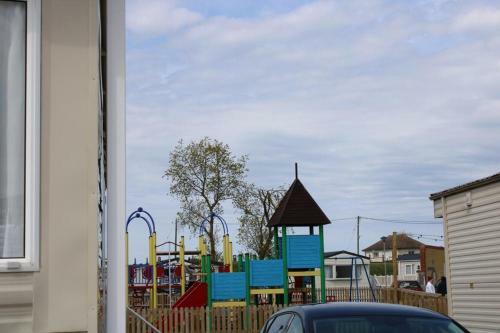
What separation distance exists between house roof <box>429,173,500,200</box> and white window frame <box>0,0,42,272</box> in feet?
41.4

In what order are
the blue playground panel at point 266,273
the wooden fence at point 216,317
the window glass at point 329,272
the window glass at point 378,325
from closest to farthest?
the window glass at point 378,325 → the wooden fence at point 216,317 → the blue playground panel at point 266,273 → the window glass at point 329,272

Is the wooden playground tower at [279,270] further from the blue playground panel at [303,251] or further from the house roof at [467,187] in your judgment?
the house roof at [467,187]

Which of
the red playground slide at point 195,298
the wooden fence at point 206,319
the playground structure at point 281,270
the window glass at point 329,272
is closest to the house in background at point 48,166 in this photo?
the wooden fence at point 206,319

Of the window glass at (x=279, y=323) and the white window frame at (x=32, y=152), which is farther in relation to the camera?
the window glass at (x=279, y=323)

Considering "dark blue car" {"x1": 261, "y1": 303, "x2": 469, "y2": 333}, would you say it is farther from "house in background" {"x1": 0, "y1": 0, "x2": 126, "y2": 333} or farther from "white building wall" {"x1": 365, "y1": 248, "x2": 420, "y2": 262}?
"white building wall" {"x1": 365, "y1": 248, "x2": 420, "y2": 262}

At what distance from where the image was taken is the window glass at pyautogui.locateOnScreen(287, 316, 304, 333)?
22.5ft

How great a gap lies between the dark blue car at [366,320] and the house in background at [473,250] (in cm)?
839

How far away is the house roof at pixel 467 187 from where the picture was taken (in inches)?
588

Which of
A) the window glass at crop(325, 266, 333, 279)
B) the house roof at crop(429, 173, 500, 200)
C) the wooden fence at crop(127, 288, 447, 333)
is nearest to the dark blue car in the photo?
the house roof at crop(429, 173, 500, 200)

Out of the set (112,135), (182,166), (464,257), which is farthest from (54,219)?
(182,166)

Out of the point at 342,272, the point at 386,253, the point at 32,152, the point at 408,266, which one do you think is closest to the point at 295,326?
the point at 32,152

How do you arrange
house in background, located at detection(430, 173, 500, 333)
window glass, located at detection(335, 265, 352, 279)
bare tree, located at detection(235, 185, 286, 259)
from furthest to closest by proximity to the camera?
1. window glass, located at detection(335, 265, 352, 279)
2. bare tree, located at detection(235, 185, 286, 259)
3. house in background, located at detection(430, 173, 500, 333)

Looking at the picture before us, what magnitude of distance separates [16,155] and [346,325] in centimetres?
407

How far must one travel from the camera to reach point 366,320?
6.70 m
